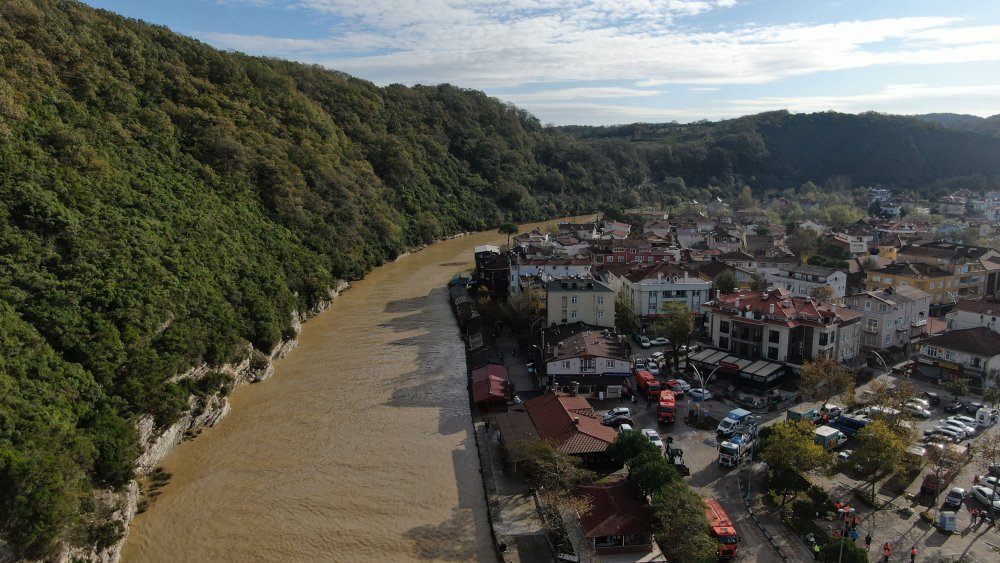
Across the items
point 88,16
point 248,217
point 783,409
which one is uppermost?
point 88,16

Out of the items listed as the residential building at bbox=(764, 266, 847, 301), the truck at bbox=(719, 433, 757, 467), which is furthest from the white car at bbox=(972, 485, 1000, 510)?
the residential building at bbox=(764, 266, 847, 301)

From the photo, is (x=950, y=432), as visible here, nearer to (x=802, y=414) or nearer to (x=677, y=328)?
(x=802, y=414)

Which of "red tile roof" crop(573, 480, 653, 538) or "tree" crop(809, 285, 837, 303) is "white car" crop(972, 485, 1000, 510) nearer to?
"red tile roof" crop(573, 480, 653, 538)

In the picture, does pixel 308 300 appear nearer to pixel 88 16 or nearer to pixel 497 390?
pixel 497 390

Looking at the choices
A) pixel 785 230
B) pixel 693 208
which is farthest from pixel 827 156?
pixel 785 230

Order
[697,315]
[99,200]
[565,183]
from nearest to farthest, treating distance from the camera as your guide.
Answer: [99,200] → [697,315] → [565,183]

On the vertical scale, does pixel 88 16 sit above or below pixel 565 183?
above
